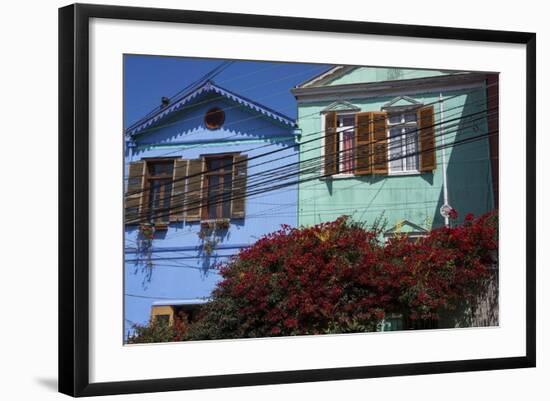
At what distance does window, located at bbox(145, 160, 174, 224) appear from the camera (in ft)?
24.3

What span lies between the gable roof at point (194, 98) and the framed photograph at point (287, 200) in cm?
1

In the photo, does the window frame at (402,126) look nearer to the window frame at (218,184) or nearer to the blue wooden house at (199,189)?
the blue wooden house at (199,189)

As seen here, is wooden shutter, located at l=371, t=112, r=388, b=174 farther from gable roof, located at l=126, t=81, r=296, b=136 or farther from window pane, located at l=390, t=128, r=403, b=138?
gable roof, located at l=126, t=81, r=296, b=136

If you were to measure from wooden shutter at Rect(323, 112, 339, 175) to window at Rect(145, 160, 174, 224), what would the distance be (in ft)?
3.79

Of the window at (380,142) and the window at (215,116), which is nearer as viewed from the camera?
the window at (215,116)

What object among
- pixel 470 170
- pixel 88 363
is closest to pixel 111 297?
pixel 88 363

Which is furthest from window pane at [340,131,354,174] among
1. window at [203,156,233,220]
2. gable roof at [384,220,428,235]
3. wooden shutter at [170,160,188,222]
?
wooden shutter at [170,160,188,222]

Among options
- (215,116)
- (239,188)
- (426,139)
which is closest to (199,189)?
(239,188)

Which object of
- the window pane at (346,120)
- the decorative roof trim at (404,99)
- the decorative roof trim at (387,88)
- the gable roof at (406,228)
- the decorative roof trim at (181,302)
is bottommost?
the decorative roof trim at (181,302)

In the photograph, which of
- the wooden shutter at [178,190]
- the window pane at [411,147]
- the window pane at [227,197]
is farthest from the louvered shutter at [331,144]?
the wooden shutter at [178,190]

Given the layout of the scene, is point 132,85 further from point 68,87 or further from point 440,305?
point 440,305

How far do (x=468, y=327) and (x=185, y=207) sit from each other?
227 cm

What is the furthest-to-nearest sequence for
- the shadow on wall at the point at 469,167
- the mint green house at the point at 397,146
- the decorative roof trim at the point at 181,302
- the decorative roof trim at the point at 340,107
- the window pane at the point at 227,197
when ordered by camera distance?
the shadow on wall at the point at 469,167, the decorative roof trim at the point at 340,107, the mint green house at the point at 397,146, the window pane at the point at 227,197, the decorative roof trim at the point at 181,302

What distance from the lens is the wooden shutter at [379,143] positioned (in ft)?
26.9
